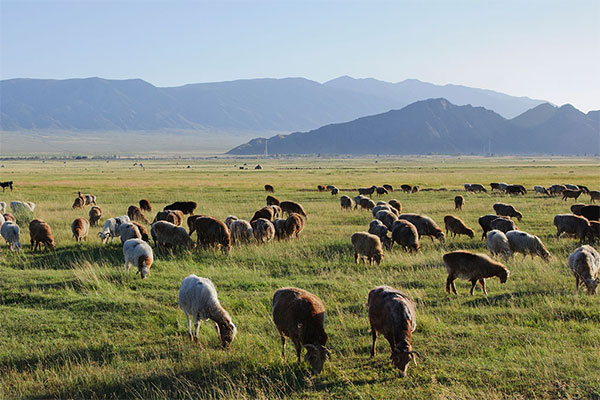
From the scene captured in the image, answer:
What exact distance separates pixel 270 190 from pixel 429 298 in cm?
3473

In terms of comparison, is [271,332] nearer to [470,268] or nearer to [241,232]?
[470,268]

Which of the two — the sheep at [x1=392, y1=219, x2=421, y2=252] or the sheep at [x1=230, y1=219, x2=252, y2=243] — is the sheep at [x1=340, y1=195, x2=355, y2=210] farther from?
the sheep at [x1=392, y1=219, x2=421, y2=252]

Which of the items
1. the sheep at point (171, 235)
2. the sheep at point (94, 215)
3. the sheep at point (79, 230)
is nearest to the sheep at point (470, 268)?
the sheep at point (171, 235)

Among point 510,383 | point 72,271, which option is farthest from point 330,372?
point 72,271

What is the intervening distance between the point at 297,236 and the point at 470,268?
9346mm

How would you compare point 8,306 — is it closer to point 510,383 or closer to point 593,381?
point 510,383

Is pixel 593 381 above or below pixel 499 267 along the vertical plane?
below

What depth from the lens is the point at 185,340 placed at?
8664mm

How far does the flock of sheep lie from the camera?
7.38 m

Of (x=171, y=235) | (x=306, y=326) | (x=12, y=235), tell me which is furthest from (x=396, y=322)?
(x=12, y=235)

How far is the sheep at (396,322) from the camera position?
7000 millimetres

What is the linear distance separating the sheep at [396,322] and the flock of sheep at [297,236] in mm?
15

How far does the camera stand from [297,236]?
19.5 m

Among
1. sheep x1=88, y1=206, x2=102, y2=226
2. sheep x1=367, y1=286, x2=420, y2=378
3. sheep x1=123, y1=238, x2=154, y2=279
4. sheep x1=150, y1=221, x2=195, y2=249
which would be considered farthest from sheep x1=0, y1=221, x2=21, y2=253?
sheep x1=367, y1=286, x2=420, y2=378
